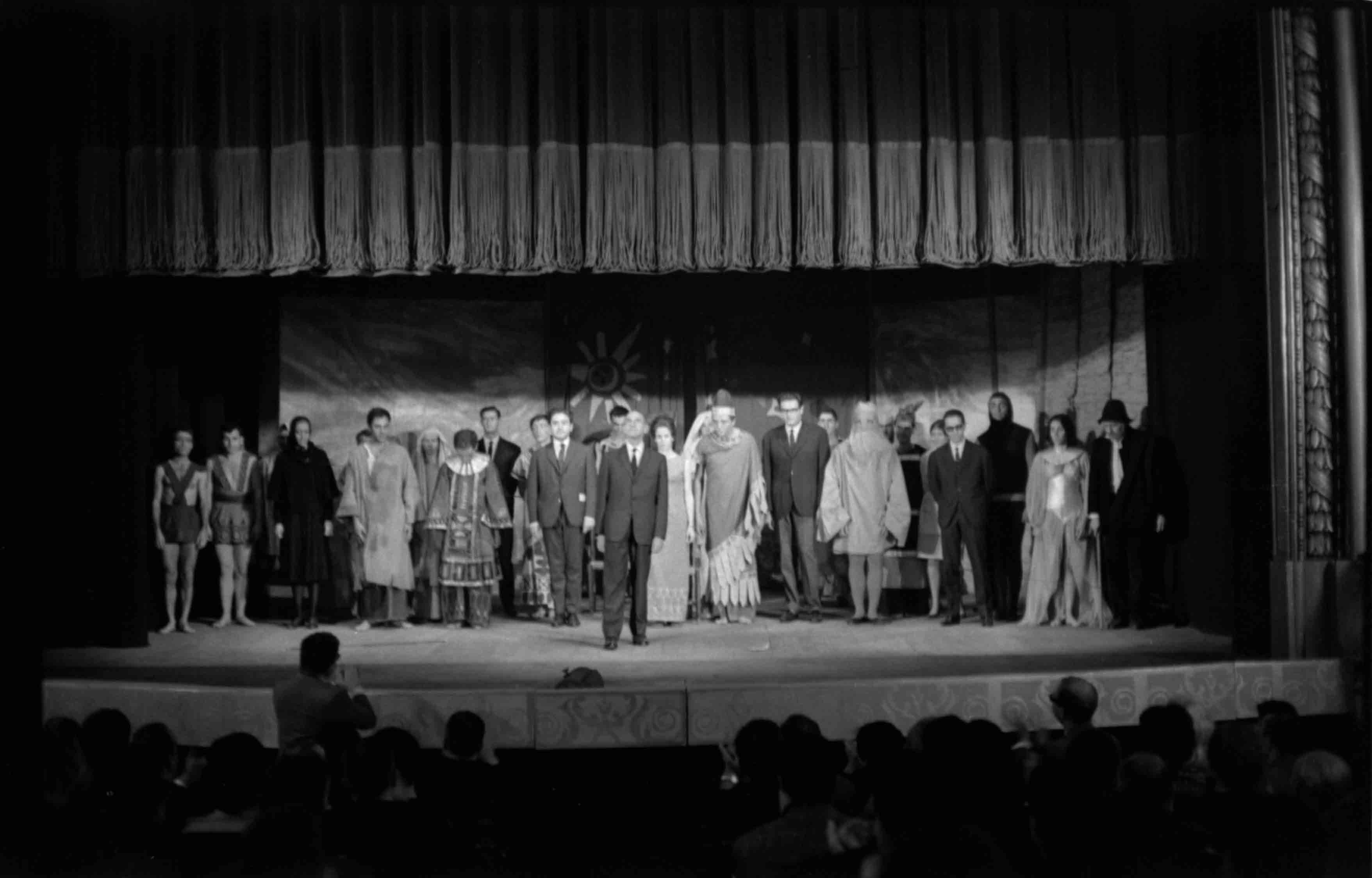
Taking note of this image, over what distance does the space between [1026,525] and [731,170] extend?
360 cm

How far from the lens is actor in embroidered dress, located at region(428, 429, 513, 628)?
9.85 metres

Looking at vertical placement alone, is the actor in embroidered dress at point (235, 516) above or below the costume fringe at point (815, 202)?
below

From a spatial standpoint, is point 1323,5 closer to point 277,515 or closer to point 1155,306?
point 1155,306

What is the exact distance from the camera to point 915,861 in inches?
129

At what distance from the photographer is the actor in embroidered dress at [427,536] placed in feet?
32.9

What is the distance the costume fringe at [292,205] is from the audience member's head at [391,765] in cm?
446

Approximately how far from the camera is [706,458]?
33.6 feet

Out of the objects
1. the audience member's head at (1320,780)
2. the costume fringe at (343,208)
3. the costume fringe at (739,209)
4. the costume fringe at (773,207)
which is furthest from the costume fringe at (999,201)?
the audience member's head at (1320,780)

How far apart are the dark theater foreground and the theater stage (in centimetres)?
3

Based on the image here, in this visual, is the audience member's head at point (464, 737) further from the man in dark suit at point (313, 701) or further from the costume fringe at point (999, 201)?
the costume fringe at point (999, 201)

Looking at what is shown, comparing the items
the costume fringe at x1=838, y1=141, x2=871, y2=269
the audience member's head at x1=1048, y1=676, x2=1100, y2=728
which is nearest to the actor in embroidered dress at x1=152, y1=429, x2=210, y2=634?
the costume fringe at x1=838, y1=141, x2=871, y2=269

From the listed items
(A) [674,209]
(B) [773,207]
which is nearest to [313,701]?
(A) [674,209]

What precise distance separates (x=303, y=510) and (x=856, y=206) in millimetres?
4697

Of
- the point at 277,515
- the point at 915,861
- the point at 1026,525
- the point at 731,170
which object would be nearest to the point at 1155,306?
the point at 1026,525
